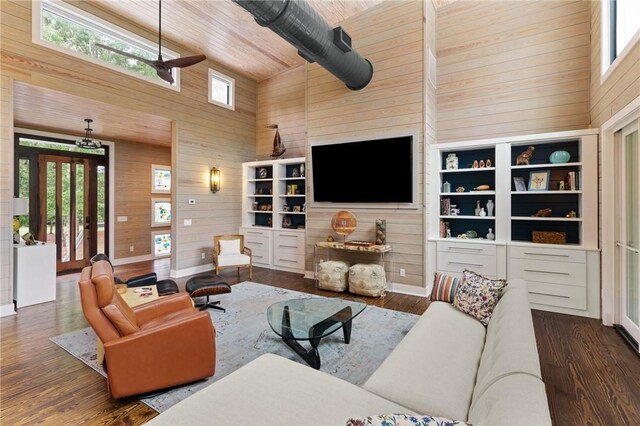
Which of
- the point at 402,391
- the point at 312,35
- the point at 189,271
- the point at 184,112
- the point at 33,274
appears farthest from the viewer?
the point at 189,271

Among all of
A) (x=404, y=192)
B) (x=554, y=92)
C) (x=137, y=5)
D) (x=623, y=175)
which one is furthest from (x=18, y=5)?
(x=623, y=175)

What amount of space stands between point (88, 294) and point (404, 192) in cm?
402

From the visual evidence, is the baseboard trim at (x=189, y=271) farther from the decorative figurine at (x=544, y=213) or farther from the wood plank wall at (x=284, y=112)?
the decorative figurine at (x=544, y=213)

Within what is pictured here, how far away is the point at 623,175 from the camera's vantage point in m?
3.29

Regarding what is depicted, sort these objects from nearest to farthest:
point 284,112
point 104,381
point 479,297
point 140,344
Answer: point 140,344, point 104,381, point 479,297, point 284,112

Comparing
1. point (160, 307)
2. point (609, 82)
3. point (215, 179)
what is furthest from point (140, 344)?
point (609, 82)

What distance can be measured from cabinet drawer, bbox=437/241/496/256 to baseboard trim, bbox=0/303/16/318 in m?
5.77

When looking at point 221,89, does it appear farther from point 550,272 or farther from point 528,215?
point 550,272

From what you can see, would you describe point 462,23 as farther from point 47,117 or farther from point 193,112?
point 47,117

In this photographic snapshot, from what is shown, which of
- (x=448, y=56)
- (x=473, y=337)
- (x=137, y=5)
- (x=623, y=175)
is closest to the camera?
(x=473, y=337)

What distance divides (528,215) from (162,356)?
15.8ft

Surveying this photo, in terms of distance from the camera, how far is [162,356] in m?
2.16

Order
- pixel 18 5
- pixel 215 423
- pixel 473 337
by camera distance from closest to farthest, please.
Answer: pixel 215 423 → pixel 473 337 → pixel 18 5

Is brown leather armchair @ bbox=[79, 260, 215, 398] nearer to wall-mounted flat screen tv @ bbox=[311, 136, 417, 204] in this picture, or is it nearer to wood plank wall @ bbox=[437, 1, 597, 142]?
wall-mounted flat screen tv @ bbox=[311, 136, 417, 204]
